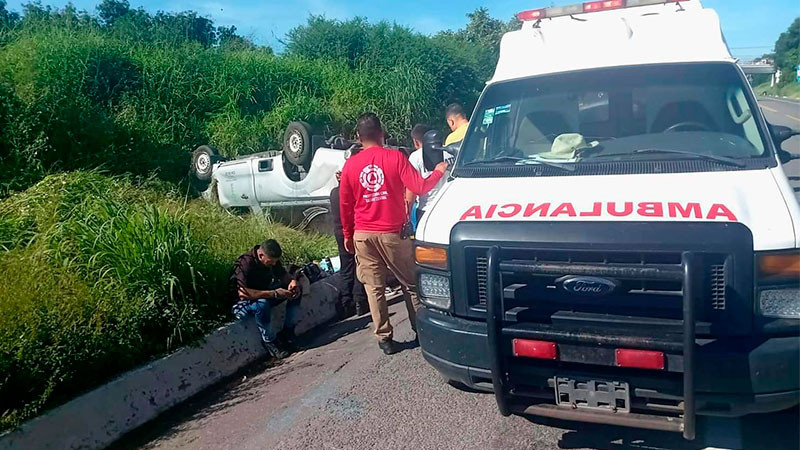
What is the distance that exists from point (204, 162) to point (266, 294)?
5.83m

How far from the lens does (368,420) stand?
438 cm

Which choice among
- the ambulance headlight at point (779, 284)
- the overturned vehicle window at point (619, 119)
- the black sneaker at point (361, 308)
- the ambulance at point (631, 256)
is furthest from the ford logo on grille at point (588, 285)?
the black sneaker at point (361, 308)

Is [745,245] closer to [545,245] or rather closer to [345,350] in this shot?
[545,245]

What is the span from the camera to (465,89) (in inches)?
782

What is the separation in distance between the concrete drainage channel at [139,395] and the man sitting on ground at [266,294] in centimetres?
14

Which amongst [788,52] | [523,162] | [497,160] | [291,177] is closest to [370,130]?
[497,160]

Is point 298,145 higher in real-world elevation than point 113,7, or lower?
lower

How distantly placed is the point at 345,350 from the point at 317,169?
3.36 metres

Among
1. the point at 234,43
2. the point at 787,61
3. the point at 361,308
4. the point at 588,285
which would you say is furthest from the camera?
the point at 787,61

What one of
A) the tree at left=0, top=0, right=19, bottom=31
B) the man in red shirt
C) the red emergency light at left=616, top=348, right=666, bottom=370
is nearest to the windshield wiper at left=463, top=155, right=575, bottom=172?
the man in red shirt

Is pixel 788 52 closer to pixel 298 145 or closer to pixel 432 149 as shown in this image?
pixel 298 145

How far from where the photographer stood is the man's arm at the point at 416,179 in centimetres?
531

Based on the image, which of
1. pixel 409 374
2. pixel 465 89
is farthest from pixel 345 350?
pixel 465 89

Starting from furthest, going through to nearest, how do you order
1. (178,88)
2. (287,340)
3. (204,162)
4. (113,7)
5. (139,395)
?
(113,7), (178,88), (204,162), (287,340), (139,395)
